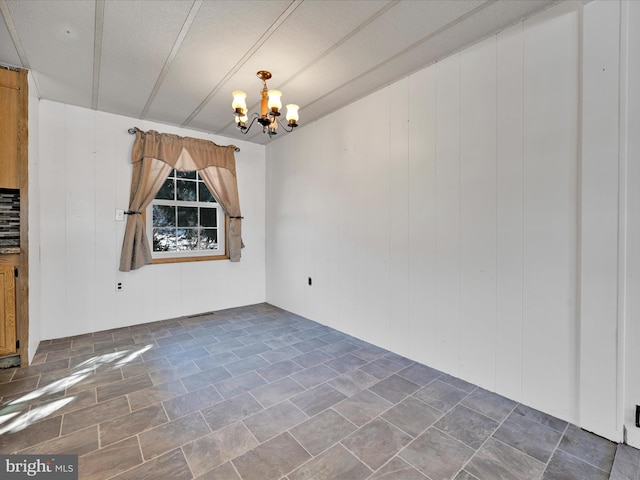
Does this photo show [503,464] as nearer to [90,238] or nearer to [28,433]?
[28,433]

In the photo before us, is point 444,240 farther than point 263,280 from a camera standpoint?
No

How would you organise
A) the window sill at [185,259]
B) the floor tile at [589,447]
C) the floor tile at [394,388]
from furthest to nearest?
1. the window sill at [185,259]
2. the floor tile at [394,388]
3. the floor tile at [589,447]

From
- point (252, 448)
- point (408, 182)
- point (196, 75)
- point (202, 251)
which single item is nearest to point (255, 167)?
point (202, 251)

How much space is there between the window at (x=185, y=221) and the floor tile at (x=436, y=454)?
3626mm

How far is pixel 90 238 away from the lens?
356cm

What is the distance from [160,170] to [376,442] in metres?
3.86

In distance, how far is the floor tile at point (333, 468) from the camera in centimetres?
148

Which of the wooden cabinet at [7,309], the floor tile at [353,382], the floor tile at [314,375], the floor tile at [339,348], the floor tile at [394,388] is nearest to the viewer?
the floor tile at [394,388]

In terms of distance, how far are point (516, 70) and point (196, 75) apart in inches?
104

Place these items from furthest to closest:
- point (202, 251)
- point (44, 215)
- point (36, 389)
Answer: point (202, 251)
point (44, 215)
point (36, 389)

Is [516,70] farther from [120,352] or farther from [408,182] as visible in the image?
[120,352]

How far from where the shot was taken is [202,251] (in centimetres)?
451

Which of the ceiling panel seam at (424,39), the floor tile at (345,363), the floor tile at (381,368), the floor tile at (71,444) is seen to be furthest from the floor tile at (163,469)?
the ceiling panel seam at (424,39)

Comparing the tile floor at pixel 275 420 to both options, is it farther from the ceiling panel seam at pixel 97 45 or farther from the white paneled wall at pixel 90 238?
the ceiling panel seam at pixel 97 45
